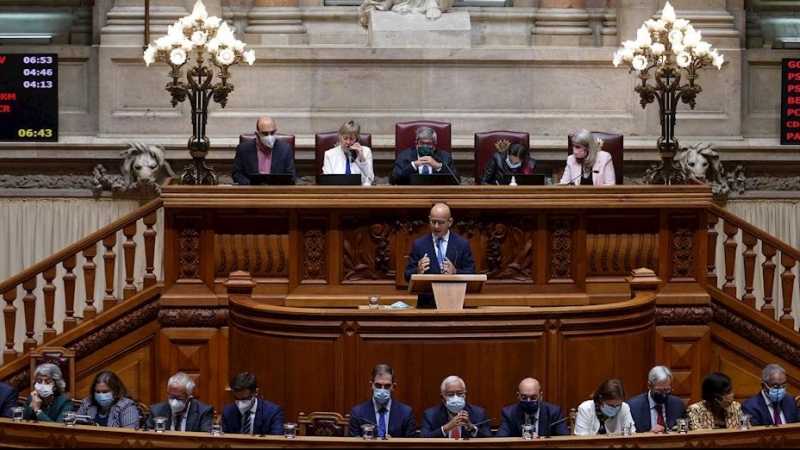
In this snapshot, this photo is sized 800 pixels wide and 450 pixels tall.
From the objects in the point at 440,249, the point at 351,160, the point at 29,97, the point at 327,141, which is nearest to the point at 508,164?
the point at 351,160

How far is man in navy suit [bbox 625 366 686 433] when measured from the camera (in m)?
10.3

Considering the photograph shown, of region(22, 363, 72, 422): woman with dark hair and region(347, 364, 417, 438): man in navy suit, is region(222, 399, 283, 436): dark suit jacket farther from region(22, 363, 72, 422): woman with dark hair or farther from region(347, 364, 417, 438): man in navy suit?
region(22, 363, 72, 422): woman with dark hair

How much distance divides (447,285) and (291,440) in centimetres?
215

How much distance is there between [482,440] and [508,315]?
1.93m

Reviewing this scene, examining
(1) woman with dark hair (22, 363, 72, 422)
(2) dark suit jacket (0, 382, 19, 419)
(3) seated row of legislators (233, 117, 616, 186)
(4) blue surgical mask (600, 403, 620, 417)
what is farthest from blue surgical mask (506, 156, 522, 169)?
(2) dark suit jacket (0, 382, 19, 419)

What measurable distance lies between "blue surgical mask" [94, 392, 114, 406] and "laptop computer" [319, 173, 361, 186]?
244cm

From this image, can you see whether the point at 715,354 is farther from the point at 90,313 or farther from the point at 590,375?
the point at 90,313

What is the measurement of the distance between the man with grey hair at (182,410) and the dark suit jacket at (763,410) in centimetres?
298

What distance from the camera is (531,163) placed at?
1320cm

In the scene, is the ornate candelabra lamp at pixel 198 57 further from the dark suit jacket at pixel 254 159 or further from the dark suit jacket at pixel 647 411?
the dark suit jacket at pixel 647 411

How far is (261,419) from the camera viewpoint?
1015 cm

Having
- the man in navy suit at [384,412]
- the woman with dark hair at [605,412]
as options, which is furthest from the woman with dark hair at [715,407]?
the man in navy suit at [384,412]

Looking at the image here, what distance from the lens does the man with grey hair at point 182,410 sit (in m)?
10.3

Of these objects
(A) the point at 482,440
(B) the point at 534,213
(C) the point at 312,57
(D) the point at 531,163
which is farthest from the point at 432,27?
(A) the point at 482,440
